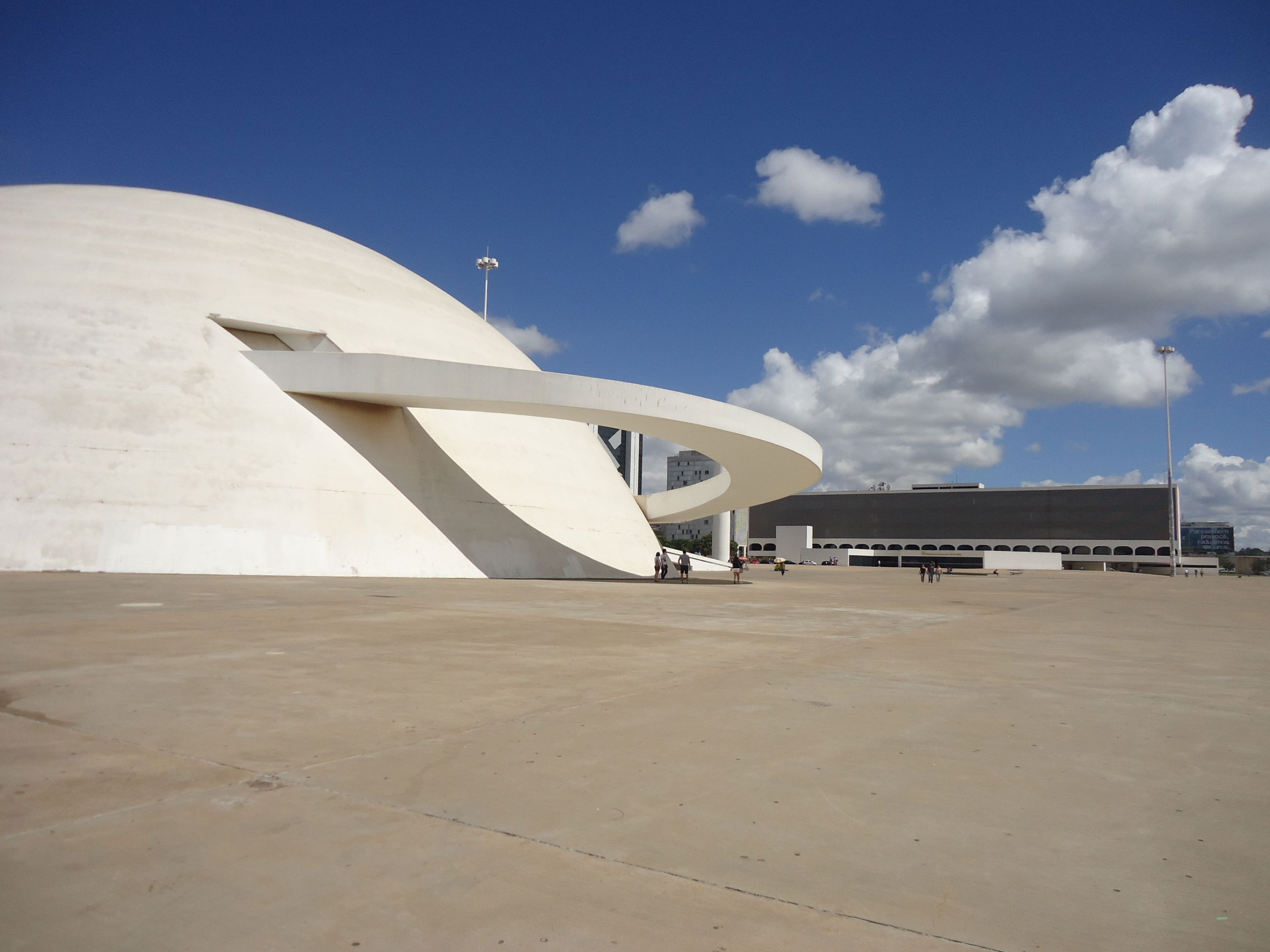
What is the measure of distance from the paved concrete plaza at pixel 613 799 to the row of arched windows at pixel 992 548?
106 m

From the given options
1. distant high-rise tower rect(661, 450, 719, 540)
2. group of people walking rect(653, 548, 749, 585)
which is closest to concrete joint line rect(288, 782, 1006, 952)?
group of people walking rect(653, 548, 749, 585)

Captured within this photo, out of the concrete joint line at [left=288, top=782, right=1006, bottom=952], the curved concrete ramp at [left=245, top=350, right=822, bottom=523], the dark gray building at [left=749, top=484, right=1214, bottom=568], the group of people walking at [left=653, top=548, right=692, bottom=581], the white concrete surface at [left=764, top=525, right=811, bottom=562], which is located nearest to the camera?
the concrete joint line at [left=288, top=782, right=1006, bottom=952]

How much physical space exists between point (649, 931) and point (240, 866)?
1.51 metres

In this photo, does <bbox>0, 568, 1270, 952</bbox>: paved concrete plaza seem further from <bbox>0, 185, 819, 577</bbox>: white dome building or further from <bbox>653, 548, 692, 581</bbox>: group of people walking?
<bbox>653, 548, 692, 581</bbox>: group of people walking

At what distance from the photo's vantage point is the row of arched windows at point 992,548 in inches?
4304

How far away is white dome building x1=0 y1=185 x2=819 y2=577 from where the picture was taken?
718 inches

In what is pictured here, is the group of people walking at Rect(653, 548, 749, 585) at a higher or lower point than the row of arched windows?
lower

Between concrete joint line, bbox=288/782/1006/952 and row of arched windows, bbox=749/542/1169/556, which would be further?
row of arched windows, bbox=749/542/1169/556

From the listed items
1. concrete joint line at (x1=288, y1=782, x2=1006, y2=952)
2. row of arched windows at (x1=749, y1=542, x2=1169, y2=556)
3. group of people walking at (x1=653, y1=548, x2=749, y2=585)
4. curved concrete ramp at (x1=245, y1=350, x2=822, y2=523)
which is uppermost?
curved concrete ramp at (x1=245, y1=350, x2=822, y2=523)

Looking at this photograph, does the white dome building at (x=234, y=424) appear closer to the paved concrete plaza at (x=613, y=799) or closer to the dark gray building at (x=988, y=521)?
the paved concrete plaza at (x=613, y=799)

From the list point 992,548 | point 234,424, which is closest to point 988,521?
point 992,548

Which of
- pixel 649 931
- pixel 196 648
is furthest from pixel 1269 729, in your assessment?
pixel 196 648

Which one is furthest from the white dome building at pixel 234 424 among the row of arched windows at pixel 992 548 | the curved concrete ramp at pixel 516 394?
the row of arched windows at pixel 992 548

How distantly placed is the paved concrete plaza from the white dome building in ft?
35.5
